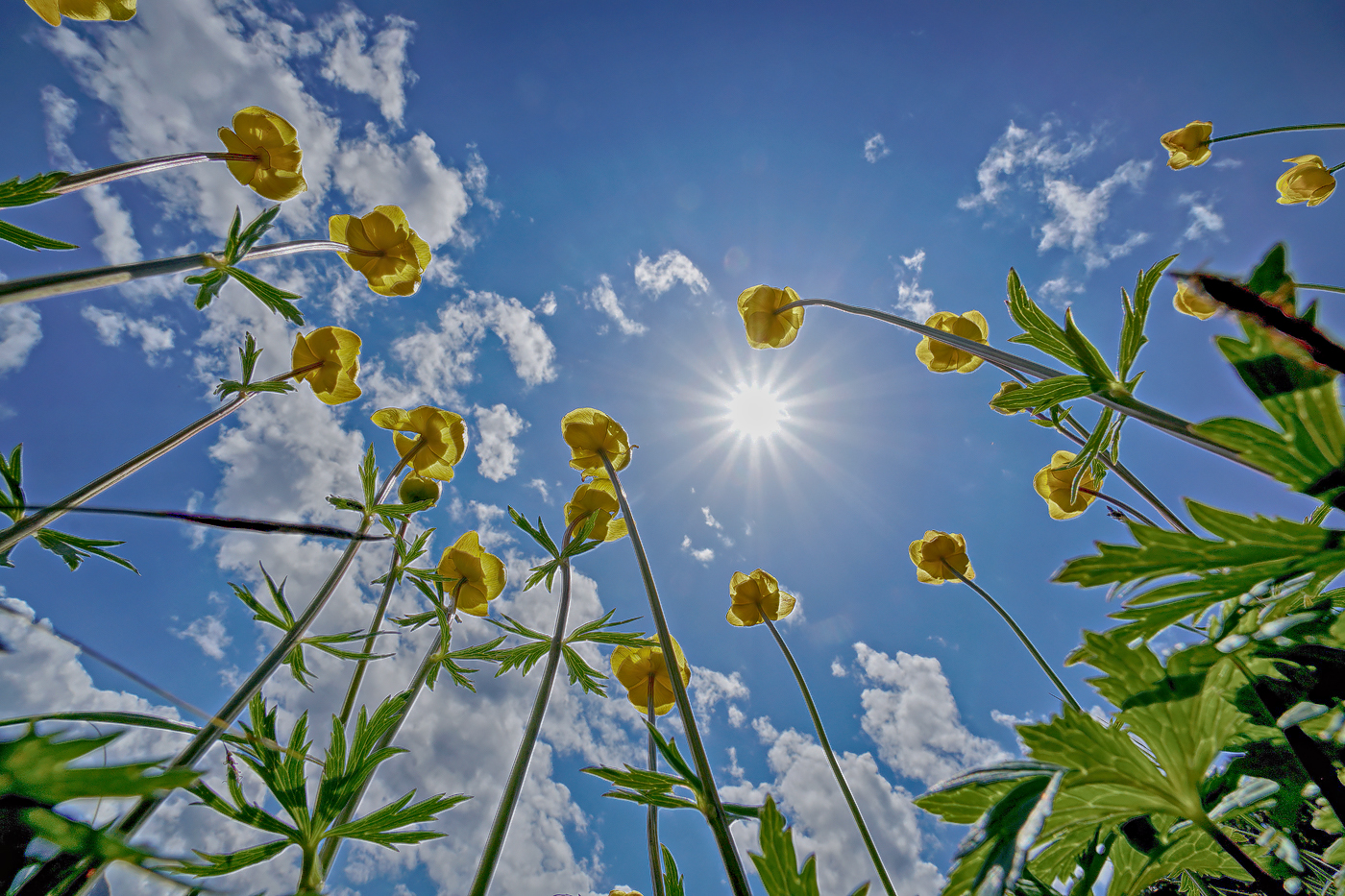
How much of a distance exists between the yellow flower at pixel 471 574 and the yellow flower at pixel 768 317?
141 centimetres

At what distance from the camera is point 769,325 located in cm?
234

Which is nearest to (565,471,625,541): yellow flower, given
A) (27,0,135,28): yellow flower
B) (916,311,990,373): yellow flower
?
(916,311,990,373): yellow flower

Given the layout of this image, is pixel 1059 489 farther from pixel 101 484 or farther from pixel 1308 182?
pixel 101 484

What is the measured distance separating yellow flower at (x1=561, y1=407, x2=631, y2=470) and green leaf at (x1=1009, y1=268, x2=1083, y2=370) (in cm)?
127

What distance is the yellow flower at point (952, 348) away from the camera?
7.00 feet

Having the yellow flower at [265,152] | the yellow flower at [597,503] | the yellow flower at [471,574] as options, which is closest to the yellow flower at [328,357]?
the yellow flower at [265,152]

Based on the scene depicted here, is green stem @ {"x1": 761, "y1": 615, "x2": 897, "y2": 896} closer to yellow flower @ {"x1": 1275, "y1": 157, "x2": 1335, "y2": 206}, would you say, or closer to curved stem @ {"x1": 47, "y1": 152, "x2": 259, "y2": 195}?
curved stem @ {"x1": 47, "y1": 152, "x2": 259, "y2": 195}

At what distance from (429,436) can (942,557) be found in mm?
2067

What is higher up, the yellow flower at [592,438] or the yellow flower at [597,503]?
the yellow flower at [592,438]

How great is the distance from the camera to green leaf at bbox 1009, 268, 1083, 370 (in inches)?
50.2

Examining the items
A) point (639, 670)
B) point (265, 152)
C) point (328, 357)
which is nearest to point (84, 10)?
point (265, 152)

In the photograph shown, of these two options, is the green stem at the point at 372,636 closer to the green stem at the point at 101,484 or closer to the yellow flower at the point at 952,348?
the green stem at the point at 101,484

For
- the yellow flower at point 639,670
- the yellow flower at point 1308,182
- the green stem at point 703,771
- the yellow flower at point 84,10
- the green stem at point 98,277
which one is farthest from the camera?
the yellow flower at point 1308,182

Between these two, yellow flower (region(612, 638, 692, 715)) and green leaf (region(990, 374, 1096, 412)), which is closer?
green leaf (region(990, 374, 1096, 412))
